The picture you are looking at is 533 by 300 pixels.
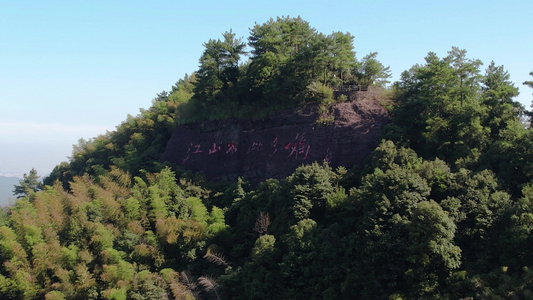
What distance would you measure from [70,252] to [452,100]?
18.1 metres

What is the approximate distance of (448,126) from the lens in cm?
1861

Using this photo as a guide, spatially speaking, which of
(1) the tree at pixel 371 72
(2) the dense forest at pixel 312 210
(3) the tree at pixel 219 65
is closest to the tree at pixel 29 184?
(2) the dense forest at pixel 312 210

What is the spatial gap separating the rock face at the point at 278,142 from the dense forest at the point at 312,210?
0.70m

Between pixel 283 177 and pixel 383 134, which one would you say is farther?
pixel 283 177

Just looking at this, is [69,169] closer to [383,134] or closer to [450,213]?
[383,134]

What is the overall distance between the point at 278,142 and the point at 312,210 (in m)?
5.42

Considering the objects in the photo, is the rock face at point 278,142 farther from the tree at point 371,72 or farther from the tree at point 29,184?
the tree at point 29,184

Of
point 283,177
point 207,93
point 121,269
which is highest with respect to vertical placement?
point 207,93

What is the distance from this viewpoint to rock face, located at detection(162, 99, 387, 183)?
20.2 m

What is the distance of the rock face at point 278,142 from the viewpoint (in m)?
20.2

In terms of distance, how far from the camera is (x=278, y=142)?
877 inches

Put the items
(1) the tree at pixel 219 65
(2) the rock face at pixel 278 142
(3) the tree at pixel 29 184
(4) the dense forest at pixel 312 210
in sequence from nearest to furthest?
(4) the dense forest at pixel 312 210, (2) the rock face at pixel 278 142, (1) the tree at pixel 219 65, (3) the tree at pixel 29 184

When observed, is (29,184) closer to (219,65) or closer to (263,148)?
(219,65)

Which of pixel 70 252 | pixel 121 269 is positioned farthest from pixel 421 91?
pixel 70 252
